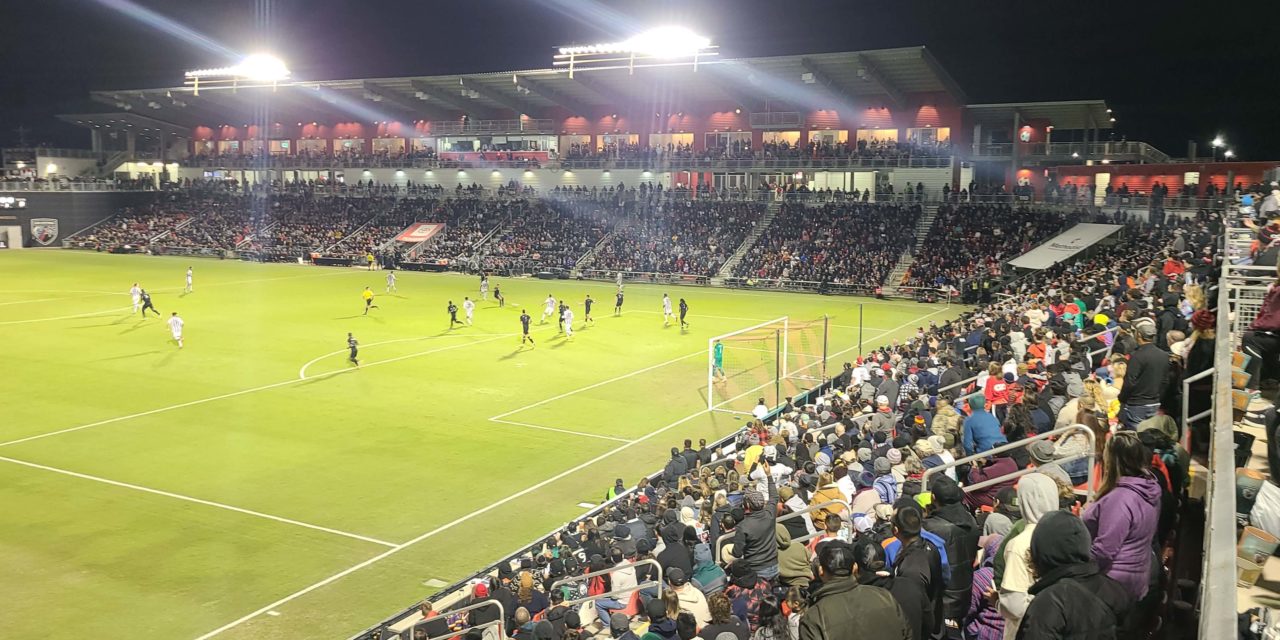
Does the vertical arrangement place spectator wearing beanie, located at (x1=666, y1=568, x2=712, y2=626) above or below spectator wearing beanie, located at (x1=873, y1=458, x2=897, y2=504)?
below

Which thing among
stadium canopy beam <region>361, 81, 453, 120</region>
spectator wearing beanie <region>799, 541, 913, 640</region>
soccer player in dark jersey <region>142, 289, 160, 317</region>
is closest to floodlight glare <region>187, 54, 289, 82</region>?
stadium canopy beam <region>361, 81, 453, 120</region>

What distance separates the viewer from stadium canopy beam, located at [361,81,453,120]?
76000 mm

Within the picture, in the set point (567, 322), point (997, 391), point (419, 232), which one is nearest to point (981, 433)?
point (997, 391)

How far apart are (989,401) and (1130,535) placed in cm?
832

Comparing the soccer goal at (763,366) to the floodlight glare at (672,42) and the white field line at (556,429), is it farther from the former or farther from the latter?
the floodlight glare at (672,42)

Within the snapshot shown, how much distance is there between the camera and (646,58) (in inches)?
2512

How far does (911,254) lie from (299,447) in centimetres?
4389

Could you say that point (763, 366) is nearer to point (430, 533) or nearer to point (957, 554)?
point (430, 533)

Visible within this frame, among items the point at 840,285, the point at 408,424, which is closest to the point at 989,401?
the point at 408,424

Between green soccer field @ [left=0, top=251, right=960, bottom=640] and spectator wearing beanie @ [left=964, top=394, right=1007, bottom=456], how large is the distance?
8.51 meters

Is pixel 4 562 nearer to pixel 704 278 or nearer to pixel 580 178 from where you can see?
pixel 704 278

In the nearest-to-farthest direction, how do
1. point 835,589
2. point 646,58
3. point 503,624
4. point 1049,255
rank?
1. point 835,589
2. point 503,624
3. point 1049,255
4. point 646,58

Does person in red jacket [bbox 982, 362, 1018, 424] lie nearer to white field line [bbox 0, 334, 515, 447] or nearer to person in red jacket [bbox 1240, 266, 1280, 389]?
person in red jacket [bbox 1240, 266, 1280, 389]

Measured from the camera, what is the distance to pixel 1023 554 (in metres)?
5.59
